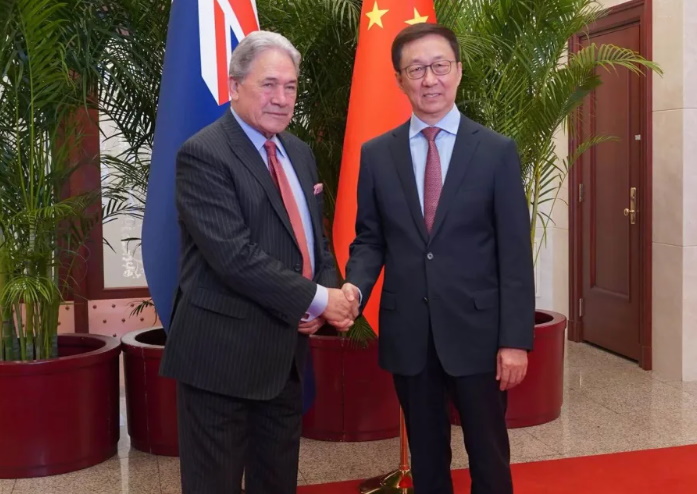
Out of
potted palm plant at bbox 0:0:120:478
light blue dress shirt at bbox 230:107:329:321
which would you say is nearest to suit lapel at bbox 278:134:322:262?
light blue dress shirt at bbox 230:107:329:321

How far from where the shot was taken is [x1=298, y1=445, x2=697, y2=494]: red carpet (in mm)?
3309

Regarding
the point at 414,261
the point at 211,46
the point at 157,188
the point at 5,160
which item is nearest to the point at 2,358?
the point at 5,160

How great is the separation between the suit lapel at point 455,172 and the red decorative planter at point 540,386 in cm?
208

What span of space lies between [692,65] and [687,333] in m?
1.58

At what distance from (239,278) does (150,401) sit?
1986 millimetres

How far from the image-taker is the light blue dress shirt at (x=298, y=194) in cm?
218

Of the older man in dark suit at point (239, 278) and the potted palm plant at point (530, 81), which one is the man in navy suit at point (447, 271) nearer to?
the older man in dark suit at point (239, 278)

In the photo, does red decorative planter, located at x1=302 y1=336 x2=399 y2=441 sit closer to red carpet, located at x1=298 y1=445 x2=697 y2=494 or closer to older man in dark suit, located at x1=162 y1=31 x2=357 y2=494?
red carpet, located at x1=298 y1=445 x2=697 y2=494

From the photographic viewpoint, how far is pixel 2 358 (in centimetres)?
365

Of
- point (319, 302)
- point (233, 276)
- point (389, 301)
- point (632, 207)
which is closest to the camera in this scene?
point (233, 276)

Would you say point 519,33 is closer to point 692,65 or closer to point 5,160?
point 692,65

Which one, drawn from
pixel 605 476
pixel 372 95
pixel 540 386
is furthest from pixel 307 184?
pixel 540 386

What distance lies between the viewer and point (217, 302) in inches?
83.4

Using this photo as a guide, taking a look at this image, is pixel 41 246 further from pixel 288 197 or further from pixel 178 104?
pixel 288 197
